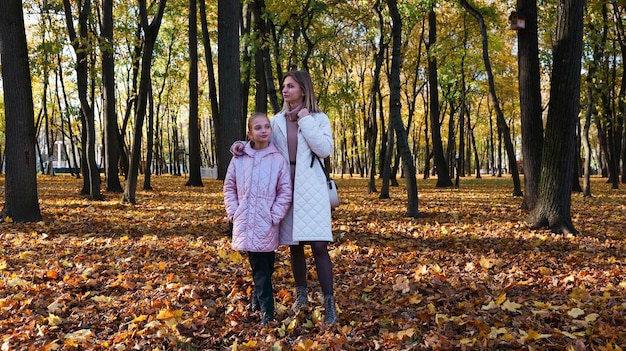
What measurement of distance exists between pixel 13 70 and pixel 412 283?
7675mm

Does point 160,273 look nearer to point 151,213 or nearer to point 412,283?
point 412,283

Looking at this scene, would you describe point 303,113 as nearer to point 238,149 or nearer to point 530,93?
point 238,149

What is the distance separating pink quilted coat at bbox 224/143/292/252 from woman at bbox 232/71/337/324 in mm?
92

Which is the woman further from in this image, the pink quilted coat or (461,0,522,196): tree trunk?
(461,0,522,196): tree trunk

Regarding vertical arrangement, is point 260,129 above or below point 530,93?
below

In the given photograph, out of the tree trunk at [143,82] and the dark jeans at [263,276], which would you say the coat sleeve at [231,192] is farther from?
the tree trunk at [143,82]

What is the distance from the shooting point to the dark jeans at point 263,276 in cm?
375

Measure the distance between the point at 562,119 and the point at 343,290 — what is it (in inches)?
177

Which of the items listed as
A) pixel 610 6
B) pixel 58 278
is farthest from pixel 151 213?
pixel 610 6

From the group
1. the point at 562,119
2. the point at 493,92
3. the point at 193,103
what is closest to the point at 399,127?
the point at 562,119

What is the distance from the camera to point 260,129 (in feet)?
12.1

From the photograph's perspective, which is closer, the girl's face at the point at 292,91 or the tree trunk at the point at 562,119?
the girl's face at the point at 292,91

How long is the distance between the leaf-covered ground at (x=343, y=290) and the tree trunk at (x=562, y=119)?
490 millimetres

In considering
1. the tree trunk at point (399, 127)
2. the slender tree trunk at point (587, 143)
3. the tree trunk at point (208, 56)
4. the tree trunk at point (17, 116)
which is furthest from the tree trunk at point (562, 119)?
the tree trunk at point (208, 56)
